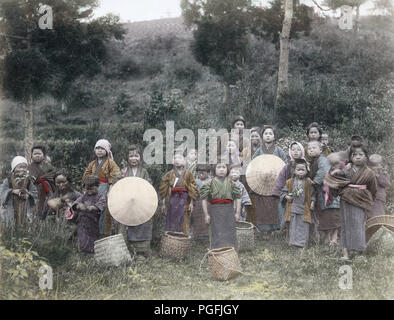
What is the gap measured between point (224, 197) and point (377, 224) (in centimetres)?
219

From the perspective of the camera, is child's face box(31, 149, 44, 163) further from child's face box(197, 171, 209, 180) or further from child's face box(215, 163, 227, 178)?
child's face box(215, 163, 227, 178)

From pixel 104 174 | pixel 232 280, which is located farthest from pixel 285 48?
pixel 232 280

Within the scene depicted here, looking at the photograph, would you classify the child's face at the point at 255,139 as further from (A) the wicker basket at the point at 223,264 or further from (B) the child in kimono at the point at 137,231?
(A) the wicker basket at the point at 223,264

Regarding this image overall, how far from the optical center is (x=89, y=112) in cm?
1689

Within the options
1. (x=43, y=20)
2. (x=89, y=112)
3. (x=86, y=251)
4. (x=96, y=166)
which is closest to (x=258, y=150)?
(x=96, y=166)

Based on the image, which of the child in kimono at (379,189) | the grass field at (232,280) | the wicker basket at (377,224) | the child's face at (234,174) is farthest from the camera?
the child's face at (234,174)

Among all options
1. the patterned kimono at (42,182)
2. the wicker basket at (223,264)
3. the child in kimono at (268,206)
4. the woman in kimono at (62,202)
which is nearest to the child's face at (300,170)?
the child in kimono at (268,206)

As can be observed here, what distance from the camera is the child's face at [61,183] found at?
6496 millimetres

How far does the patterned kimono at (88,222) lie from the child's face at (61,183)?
1.79 ft

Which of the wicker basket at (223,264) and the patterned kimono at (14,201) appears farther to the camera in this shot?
the patterned kimono at (14,201)

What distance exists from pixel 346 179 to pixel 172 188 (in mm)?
2492

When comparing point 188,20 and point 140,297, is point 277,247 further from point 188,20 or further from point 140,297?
point 188,20

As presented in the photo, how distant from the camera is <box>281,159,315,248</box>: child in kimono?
6.23m

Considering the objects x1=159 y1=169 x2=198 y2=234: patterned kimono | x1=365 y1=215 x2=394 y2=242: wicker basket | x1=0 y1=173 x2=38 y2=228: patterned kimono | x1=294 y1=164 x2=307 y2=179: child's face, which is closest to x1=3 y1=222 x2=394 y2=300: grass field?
x1=365 y1=215 x2=394 y2=242: wicker basket
